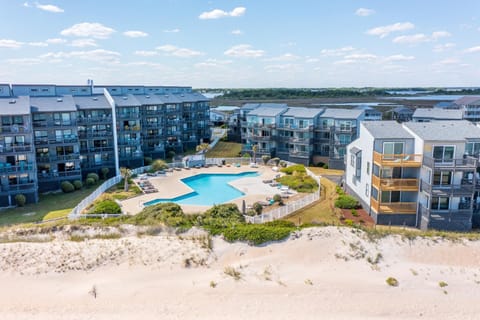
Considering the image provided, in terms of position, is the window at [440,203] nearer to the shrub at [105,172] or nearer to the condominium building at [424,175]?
the condominium building at [424,175]

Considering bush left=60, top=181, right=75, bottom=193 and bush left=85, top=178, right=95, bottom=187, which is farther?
bush left=85, top=178, right=95, bottom=187

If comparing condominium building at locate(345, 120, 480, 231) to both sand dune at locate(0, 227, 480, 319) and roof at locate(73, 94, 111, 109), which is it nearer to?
sand dune at locate(0, 227, 480, 319)

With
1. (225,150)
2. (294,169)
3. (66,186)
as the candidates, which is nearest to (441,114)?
(294,169)

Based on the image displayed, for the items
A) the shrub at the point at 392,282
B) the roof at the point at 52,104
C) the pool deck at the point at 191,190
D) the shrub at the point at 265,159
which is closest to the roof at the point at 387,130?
the pool deck at the point at 191,190

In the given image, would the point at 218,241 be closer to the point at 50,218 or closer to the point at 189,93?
the point at 50,218

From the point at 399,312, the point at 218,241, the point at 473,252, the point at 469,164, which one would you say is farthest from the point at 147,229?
the point at 469,164

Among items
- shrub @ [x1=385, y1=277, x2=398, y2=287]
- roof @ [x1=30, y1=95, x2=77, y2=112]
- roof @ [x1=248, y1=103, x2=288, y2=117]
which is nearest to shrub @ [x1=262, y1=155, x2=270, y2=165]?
roof @ [x1=248, y1=103, x2=288, y2=117]
